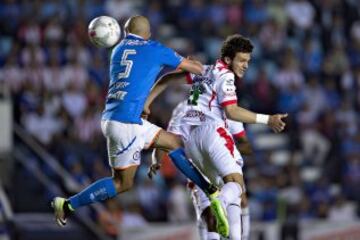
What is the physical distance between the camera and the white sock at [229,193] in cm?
1217

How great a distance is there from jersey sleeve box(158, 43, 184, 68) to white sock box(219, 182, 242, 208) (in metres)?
1.32

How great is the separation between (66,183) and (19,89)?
8.15 feet

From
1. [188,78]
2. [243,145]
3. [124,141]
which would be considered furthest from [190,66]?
[243,145]

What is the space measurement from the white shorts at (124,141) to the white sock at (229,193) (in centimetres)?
95

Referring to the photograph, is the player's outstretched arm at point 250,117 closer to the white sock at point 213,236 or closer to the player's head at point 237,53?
the player's head at point 237,53

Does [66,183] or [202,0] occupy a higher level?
[202,0]

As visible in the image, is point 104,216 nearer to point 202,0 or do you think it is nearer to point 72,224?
point 72,224

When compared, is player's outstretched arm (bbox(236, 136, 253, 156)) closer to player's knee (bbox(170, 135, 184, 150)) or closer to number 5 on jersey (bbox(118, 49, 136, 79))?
player's knee (bbox(170, 135, 184, 150))

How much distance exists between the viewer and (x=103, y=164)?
1934 centimetres

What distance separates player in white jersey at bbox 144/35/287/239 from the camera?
12267 mm

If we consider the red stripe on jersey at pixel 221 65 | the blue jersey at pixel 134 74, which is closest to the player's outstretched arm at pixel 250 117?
the red stripe on jersey at pixel 221 65

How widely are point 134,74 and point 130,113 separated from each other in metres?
0.39

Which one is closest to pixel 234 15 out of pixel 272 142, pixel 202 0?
pixel 202 0

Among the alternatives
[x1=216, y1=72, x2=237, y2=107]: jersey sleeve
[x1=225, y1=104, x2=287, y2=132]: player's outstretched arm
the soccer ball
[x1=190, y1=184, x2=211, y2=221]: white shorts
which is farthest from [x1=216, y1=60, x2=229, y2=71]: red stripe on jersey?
[x1=190, y1=184, x2=211, y2=221]: white shorts
